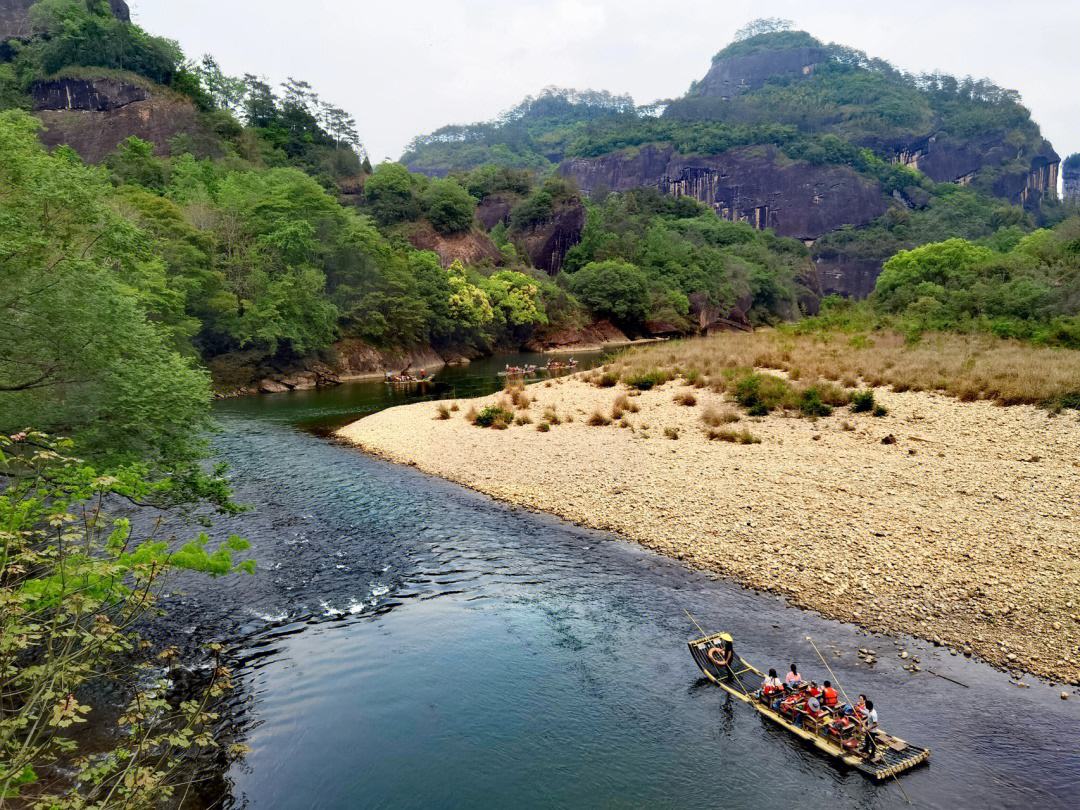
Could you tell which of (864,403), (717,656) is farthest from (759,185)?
(717,656)

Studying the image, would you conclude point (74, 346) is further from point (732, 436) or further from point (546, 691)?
point (732, 436)

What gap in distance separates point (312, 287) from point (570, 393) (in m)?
29.0

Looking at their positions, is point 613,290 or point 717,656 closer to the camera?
point 717,656

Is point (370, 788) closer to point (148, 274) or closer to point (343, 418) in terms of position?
point (343, 418)

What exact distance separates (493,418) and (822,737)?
25993 mm

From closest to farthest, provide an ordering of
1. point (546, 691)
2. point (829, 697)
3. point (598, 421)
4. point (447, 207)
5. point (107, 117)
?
point (829, 697)
point (546, 691)
point (598, 421)
point (107, 117)
point (447, 207)

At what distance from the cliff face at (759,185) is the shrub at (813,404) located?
138 metres

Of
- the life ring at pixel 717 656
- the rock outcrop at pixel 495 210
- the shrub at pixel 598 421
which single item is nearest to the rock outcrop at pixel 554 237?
the rock outcrop at pixel 495 210

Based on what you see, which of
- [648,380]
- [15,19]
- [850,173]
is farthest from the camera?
[850,173]

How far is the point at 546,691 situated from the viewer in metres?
12.8

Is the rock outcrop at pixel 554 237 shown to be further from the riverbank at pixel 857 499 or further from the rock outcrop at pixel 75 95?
the riverbank at pixel 857 499

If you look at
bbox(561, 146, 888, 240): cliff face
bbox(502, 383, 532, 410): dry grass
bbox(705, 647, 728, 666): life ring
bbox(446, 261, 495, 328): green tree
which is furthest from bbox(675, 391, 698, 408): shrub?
bbox(561, 146, 888, 240): cliff face

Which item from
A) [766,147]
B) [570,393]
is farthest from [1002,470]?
[766,147]

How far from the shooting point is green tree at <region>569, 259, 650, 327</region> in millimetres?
98125
